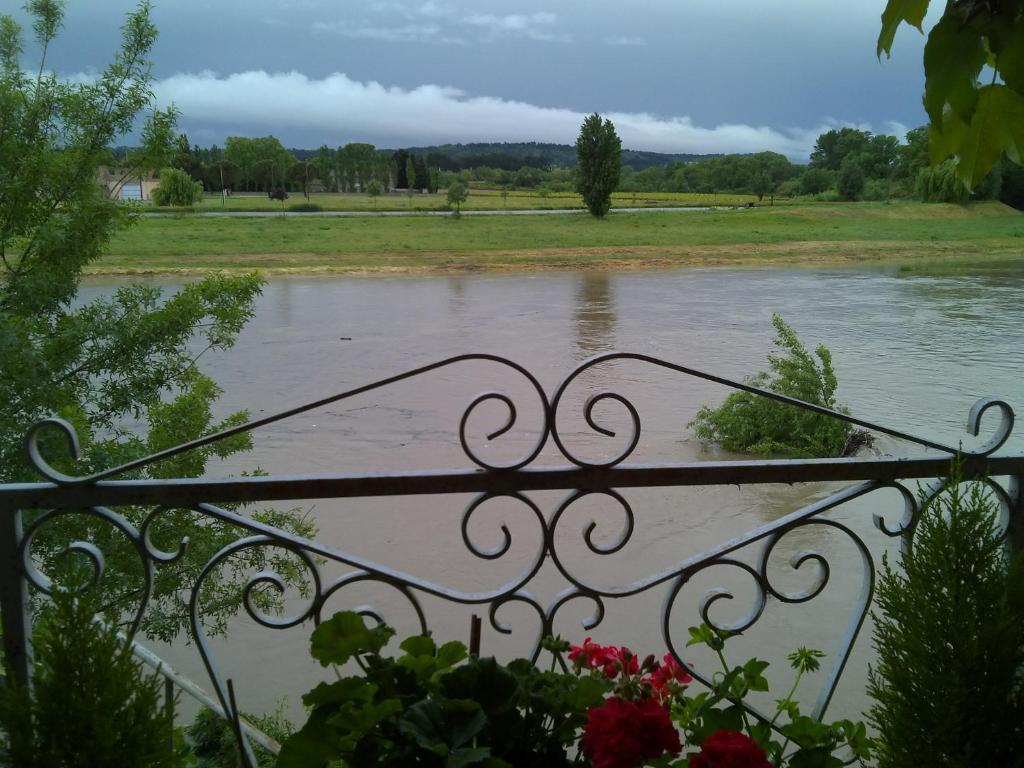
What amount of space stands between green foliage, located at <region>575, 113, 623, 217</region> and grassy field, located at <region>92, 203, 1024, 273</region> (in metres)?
0.95

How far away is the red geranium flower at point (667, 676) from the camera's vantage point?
126cm

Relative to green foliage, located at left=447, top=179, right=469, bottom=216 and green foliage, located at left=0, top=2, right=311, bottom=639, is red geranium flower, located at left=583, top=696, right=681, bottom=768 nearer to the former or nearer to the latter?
green foliage, located at left=0, top=2, right=311, bottom=639

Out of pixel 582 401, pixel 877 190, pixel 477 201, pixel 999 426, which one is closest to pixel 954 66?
pixel 999 426

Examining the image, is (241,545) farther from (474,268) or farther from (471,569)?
(474,268)

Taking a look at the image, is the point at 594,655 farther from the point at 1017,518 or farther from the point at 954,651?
the point at 1017,518

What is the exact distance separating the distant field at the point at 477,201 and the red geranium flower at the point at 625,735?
113ft

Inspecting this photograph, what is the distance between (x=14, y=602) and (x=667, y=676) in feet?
2.83

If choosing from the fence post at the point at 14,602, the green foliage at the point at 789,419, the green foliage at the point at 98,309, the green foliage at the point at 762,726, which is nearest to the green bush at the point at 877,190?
the green foliage at the point at 789,419

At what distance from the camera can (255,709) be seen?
3.98 m

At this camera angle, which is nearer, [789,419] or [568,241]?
[789,419]

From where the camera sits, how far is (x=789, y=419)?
7410mm

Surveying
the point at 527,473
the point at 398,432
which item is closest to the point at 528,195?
the point at 398,432

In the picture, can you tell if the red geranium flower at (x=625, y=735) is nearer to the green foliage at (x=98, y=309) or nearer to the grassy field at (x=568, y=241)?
the green foliage at (x=98, y=309)

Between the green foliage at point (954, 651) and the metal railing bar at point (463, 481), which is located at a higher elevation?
the metal railing bar at point (463, 481)
